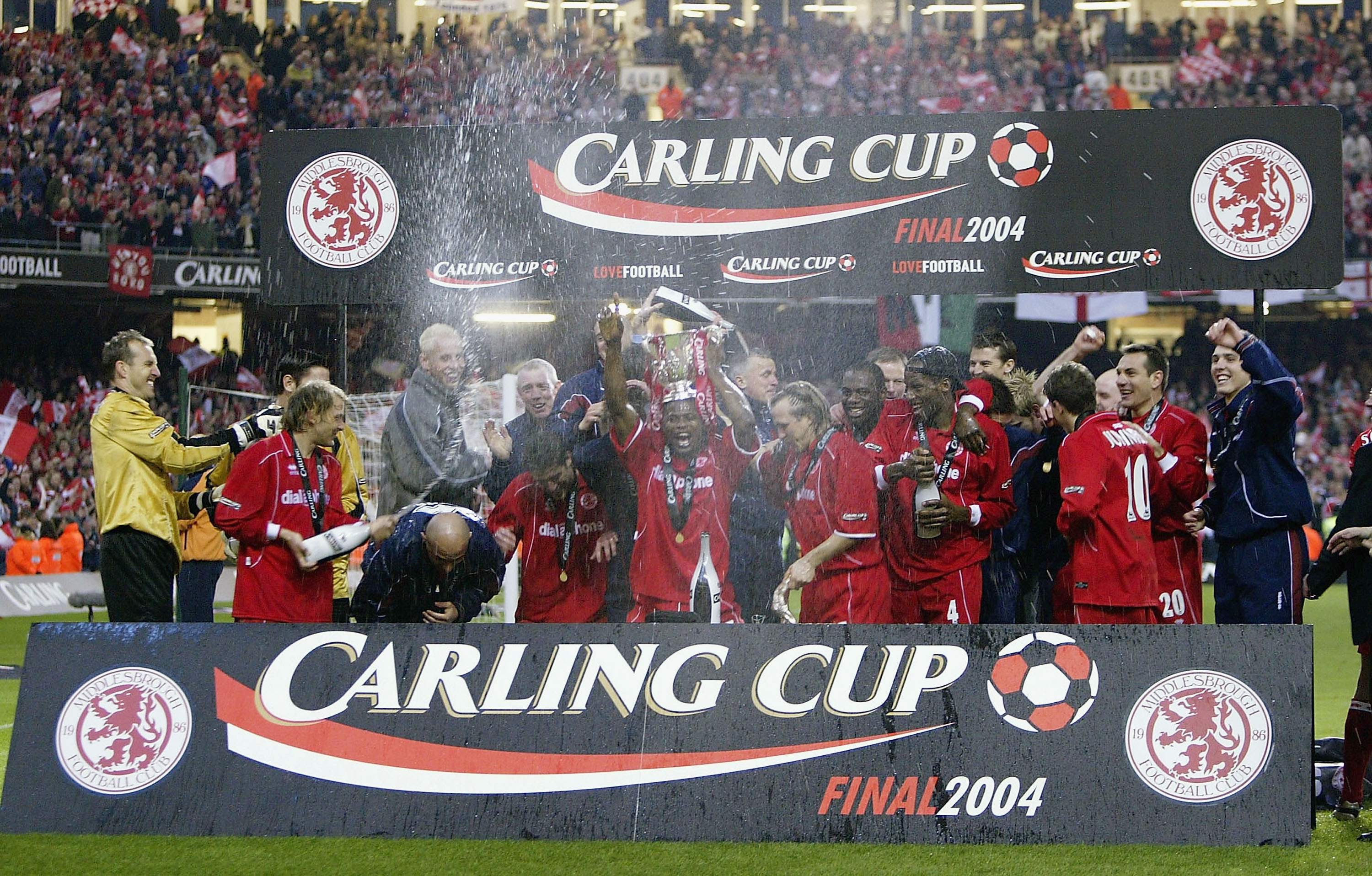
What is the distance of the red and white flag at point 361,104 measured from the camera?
66.3ft

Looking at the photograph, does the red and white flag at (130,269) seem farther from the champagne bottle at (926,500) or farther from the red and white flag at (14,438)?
the champagne bottle at (926,500)

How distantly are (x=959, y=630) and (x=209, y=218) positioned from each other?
17.7 meters

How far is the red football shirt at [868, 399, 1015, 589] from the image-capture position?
565 cm

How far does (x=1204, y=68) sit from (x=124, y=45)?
1766cm

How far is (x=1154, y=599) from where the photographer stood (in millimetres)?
5168

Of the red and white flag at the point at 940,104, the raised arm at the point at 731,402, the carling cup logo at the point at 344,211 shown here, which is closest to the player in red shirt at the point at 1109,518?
the raised arm at the point at 731,402

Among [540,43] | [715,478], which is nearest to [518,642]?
[715,478]

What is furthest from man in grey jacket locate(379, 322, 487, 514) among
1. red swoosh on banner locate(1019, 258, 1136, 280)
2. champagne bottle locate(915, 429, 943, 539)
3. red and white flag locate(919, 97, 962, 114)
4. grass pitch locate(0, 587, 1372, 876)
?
red and white flag locate(919, 97, 962, 114)

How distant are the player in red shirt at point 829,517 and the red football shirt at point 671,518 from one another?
313 millimetres

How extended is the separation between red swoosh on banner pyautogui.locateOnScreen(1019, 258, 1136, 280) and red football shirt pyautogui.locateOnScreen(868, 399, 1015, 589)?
2.28 feet

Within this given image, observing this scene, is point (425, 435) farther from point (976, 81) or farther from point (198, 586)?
point (976, 81)

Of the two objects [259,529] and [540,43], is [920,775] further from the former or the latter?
[540,43]

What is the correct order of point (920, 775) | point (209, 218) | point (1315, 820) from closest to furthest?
point (920, 775) < point (1315, 820) < point (209, 218)

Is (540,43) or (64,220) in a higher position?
(540,43)
